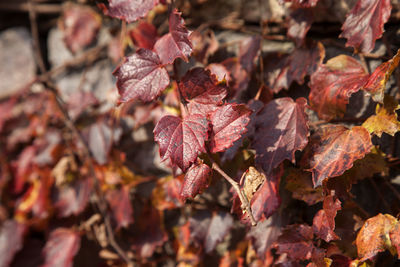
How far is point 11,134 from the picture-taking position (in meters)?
1.49

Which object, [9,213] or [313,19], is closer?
[313,19]

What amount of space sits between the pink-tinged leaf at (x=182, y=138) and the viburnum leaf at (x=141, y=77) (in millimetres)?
86

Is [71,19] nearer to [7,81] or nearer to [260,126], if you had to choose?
[7,81]

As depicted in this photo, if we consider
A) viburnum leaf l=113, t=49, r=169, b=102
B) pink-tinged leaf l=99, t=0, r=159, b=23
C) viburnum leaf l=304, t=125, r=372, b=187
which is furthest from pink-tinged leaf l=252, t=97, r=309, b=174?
pink-tinged leaf l=99, t=0, r=159, b=23

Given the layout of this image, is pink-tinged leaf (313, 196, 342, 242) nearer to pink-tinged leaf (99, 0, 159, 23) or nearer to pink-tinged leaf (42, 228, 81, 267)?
pink-tinged leaf (99, 0, 159, 23)

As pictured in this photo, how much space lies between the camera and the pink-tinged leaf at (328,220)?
2.21 feet

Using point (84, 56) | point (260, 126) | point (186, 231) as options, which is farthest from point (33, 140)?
point (260, 126)

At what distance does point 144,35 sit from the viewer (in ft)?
3.32

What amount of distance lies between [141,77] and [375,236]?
591 millimetres

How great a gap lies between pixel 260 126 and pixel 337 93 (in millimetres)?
193

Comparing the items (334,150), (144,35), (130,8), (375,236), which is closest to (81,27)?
(144,35)

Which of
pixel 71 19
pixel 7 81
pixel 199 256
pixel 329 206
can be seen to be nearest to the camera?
pixel 329 206

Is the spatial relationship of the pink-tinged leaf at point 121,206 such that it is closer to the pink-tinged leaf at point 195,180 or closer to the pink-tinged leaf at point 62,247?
the pink-tinged leaf at point 62,247

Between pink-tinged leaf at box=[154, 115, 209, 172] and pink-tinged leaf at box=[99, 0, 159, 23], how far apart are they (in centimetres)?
28
